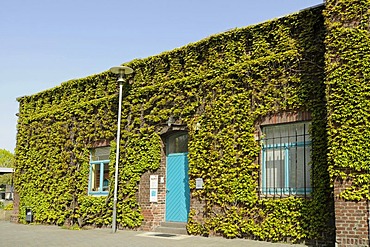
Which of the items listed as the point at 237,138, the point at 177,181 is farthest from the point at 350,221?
the point at 177,181

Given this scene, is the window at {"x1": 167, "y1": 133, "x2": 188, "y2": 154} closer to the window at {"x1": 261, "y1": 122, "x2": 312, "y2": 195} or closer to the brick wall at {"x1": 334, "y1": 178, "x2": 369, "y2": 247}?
the window at {"x1": 261, "y1": 122, "x2": 312, "y2": 195}

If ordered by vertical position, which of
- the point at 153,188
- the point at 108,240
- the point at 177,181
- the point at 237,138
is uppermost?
the point at 237,138

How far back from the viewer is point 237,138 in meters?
11.7

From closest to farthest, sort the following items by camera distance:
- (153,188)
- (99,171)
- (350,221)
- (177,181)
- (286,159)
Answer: (350,221)
(286,159)
(177,181)
(153,188)
(99,171)

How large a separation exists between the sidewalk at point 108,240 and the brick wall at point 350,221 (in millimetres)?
1559

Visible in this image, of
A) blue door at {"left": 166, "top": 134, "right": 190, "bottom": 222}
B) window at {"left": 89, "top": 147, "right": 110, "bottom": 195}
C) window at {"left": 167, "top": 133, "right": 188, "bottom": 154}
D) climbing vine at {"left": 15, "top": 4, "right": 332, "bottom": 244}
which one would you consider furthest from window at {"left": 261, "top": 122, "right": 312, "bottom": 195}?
window at {"left": 89, "top": 147, "right": 110, "bottom": 195}

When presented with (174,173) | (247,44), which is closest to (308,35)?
(247,44)

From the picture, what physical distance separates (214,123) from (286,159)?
219 cm

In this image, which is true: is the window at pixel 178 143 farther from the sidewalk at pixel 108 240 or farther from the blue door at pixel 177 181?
the sidewalk at pixel 108 240

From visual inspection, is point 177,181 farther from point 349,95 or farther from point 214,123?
point 349,95

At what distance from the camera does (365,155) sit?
29.2 feet

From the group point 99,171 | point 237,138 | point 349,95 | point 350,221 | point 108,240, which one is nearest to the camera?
point 350,221

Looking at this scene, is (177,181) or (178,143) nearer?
(177,181)

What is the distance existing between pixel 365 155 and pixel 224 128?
3985 mm
